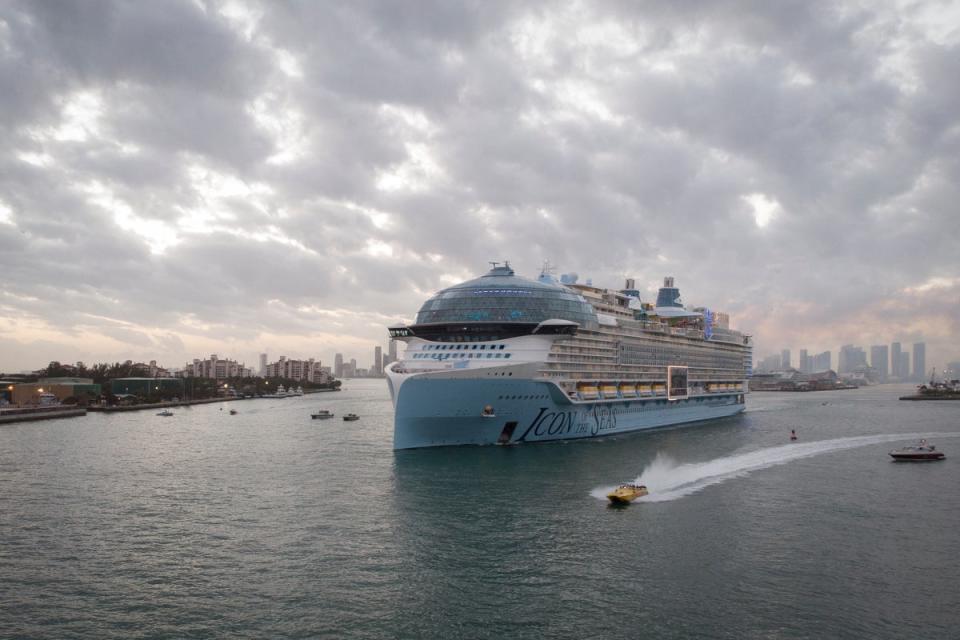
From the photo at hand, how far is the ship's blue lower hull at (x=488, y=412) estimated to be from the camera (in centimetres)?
5238

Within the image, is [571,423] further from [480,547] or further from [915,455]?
[480,547]

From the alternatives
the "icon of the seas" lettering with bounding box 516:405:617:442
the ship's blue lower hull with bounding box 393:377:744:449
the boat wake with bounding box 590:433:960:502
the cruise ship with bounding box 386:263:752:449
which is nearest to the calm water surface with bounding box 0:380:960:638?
the boat wake with bounding box 590:433:960:502

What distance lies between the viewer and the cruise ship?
53312mm

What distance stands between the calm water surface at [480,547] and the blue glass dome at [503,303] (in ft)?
43.2

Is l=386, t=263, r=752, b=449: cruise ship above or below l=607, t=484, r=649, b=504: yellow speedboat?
above

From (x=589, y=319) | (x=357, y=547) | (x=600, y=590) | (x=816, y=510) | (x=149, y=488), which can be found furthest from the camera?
(x=589, y=319)

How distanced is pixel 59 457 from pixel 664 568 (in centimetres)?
5587

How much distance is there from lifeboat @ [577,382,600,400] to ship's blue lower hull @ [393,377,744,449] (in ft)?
2.49

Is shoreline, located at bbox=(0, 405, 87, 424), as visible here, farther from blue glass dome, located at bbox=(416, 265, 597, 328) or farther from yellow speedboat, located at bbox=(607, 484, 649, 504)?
yellow speedboat, located at bbox=(607, 484, 649, 504)

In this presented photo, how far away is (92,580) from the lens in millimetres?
25656

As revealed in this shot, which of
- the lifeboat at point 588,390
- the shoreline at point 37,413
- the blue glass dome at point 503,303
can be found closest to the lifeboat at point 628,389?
the lifeboat at point 588,390

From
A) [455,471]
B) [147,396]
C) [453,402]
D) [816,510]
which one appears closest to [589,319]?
[453,402]

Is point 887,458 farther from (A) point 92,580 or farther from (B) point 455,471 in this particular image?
(A) point 92,580

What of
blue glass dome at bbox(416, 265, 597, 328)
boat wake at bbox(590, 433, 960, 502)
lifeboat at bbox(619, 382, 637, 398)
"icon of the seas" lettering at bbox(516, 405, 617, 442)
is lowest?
boat wake at bbox(590, 433, 960, 502)
